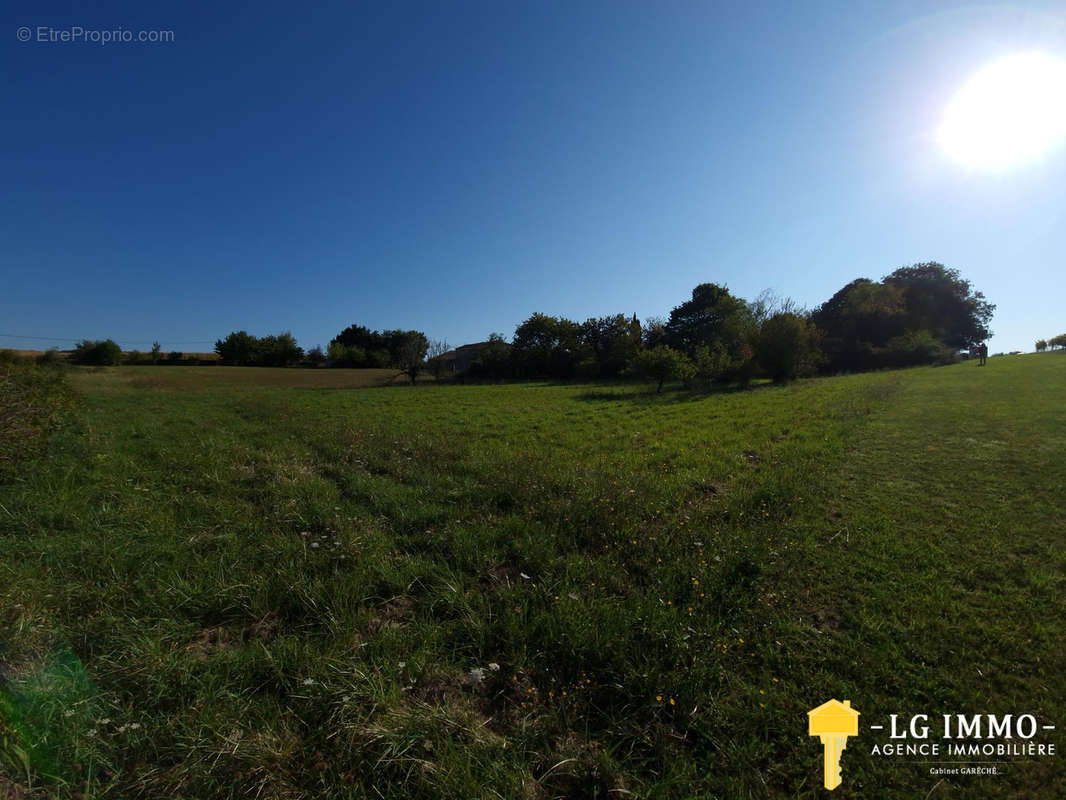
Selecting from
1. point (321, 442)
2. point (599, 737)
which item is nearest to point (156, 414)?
point (321, 442)

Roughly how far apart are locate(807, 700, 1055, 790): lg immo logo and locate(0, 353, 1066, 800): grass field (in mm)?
52

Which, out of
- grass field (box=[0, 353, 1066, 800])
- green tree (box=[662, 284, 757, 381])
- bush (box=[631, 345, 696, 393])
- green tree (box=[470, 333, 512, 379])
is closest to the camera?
grass field (box=[0, 353, 1066, 800])

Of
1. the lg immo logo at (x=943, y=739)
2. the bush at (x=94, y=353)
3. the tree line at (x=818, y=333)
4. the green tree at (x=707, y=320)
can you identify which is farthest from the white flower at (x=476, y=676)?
the bush at (x=94, y=353)

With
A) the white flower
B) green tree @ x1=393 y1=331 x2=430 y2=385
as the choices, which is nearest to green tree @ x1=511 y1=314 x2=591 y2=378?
green tree @ x1=393 y1=331 x2=430 y2=385

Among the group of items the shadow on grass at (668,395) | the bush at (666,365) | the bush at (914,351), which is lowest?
the shadow on grass at (668,395)

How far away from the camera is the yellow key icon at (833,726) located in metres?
2.27

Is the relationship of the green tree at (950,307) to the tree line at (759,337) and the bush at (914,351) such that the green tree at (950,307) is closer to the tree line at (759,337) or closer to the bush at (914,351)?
the tree line at (759,337)

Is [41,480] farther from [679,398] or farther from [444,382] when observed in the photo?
[444,382]

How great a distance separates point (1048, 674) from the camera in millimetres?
2652

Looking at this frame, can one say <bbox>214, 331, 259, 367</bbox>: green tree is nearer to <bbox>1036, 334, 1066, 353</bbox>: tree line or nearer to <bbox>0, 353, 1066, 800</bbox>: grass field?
<bbox>0, 353, 1066, 800</bbox>: grass field

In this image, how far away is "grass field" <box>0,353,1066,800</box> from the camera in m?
2.16

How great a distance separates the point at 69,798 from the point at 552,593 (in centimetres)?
312

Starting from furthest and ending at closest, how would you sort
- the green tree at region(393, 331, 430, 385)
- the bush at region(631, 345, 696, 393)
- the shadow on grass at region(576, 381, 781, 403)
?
the green tree at region(393, 331, 430, 385)
the bush at region(631, 345, 696, 393)
the shadow on grass at region(576, 381, 781, 403)

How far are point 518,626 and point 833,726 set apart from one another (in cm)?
220
